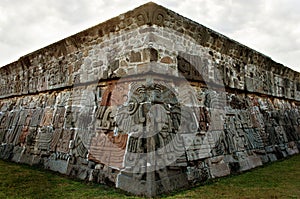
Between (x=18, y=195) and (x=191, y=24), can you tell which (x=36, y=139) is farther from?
(x=191, y=24)

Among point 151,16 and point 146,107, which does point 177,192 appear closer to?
point 146,107

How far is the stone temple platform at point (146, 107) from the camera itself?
3.91 m

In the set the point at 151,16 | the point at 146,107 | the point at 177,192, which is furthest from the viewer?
the point at 151,16

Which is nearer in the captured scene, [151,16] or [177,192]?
[177,192]

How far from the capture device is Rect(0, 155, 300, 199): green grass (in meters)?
3.62

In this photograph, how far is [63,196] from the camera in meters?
3.61

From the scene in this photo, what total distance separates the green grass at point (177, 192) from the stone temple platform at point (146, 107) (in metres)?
0.21

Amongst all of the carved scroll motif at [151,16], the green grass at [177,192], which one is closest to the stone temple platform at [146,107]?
the carved scroll motif at [151,16]

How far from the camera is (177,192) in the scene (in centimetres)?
361

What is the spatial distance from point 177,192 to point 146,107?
48.1 inches

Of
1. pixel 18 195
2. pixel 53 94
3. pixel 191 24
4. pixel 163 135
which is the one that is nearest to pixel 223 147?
pixel 163 135

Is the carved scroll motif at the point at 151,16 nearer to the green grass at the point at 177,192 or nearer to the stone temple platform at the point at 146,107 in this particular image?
the stone temple platform at the point at 146,107

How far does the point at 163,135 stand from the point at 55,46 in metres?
3.47

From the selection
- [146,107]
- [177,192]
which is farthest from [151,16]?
[177,192]
